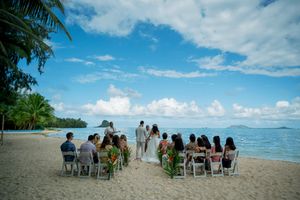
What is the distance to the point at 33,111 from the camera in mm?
44281

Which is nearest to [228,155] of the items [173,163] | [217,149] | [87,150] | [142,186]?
[217,149]

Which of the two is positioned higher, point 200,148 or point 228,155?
point 200,148

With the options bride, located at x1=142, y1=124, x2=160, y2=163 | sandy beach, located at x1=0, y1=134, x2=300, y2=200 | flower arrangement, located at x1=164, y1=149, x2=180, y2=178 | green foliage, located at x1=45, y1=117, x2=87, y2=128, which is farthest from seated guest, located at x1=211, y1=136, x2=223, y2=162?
green foliage, located at x1=45, y1=117, x2=87, y2=128

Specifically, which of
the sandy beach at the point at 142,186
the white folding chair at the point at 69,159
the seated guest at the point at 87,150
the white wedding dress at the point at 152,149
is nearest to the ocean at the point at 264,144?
the white wedding dress at the point at 152,149

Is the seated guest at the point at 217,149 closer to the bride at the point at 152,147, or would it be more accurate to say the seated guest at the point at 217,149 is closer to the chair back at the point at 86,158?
the bride at the point at 152,147

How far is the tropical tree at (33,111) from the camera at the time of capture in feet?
Result: 143

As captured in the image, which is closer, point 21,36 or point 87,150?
point 87,150

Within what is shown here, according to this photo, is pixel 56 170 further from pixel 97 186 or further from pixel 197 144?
pixel 197 144

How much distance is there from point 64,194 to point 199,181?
148 inches

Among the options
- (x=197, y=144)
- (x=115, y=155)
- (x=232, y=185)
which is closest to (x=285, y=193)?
(x=232, y=185)

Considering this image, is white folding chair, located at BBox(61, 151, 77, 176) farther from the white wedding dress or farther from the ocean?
the ocean

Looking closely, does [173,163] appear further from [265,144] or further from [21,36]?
[265,144]

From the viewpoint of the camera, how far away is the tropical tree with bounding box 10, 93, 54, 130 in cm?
4362

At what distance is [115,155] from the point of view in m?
7.38
